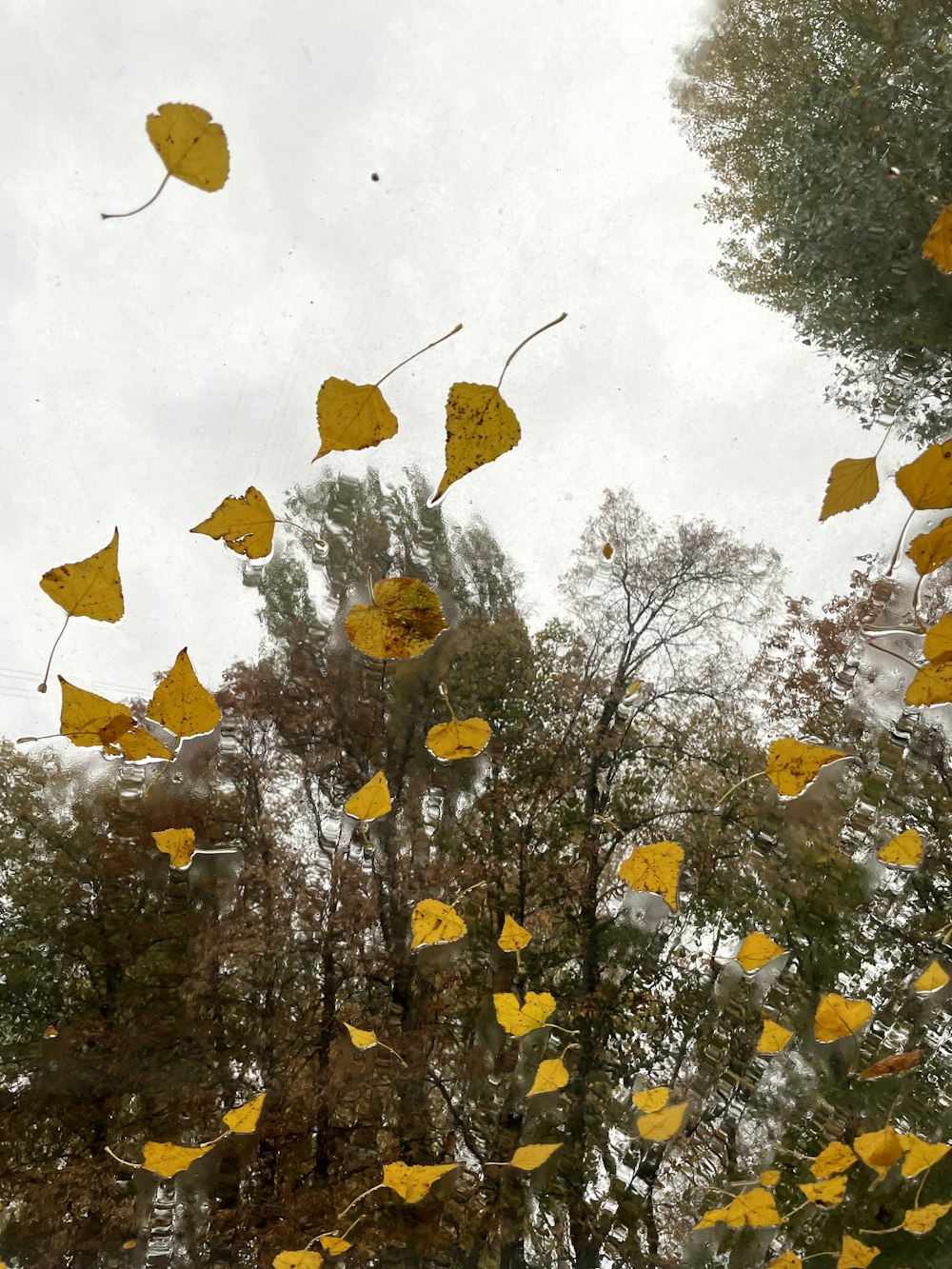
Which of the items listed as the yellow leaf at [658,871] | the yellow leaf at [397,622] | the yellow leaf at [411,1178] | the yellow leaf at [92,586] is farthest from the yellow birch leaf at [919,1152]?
the yellow leaf at [92,586]

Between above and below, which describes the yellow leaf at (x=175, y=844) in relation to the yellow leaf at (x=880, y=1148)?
above

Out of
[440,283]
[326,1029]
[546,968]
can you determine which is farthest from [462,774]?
[440,283]

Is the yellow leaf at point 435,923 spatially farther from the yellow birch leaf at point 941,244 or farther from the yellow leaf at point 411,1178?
the yellow birch leaf at point 941,244

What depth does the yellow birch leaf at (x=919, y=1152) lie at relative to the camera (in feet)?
4.31

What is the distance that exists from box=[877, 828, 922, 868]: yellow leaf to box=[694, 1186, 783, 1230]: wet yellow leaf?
0.66 metres

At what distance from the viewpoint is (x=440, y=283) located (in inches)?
53.2

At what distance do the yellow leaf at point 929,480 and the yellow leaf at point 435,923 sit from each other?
114cm

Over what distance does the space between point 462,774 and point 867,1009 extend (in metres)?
0.87

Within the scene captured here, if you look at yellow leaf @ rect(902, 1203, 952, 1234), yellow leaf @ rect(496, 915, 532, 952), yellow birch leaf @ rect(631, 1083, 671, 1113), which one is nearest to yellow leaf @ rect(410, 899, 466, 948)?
yellow leaf @ rect(496, 915, 532, 952)

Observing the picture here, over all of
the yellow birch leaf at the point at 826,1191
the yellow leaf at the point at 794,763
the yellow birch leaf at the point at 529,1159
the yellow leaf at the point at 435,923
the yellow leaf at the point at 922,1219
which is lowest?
the yellow leaf at the point at 922,1219

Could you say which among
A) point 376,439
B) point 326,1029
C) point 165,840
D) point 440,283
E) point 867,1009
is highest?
point 440,283

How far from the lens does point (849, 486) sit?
51.4 inches

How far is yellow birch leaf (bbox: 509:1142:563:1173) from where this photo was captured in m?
1.30

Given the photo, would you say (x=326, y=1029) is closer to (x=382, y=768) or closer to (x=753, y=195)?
(x=382, y=768)
